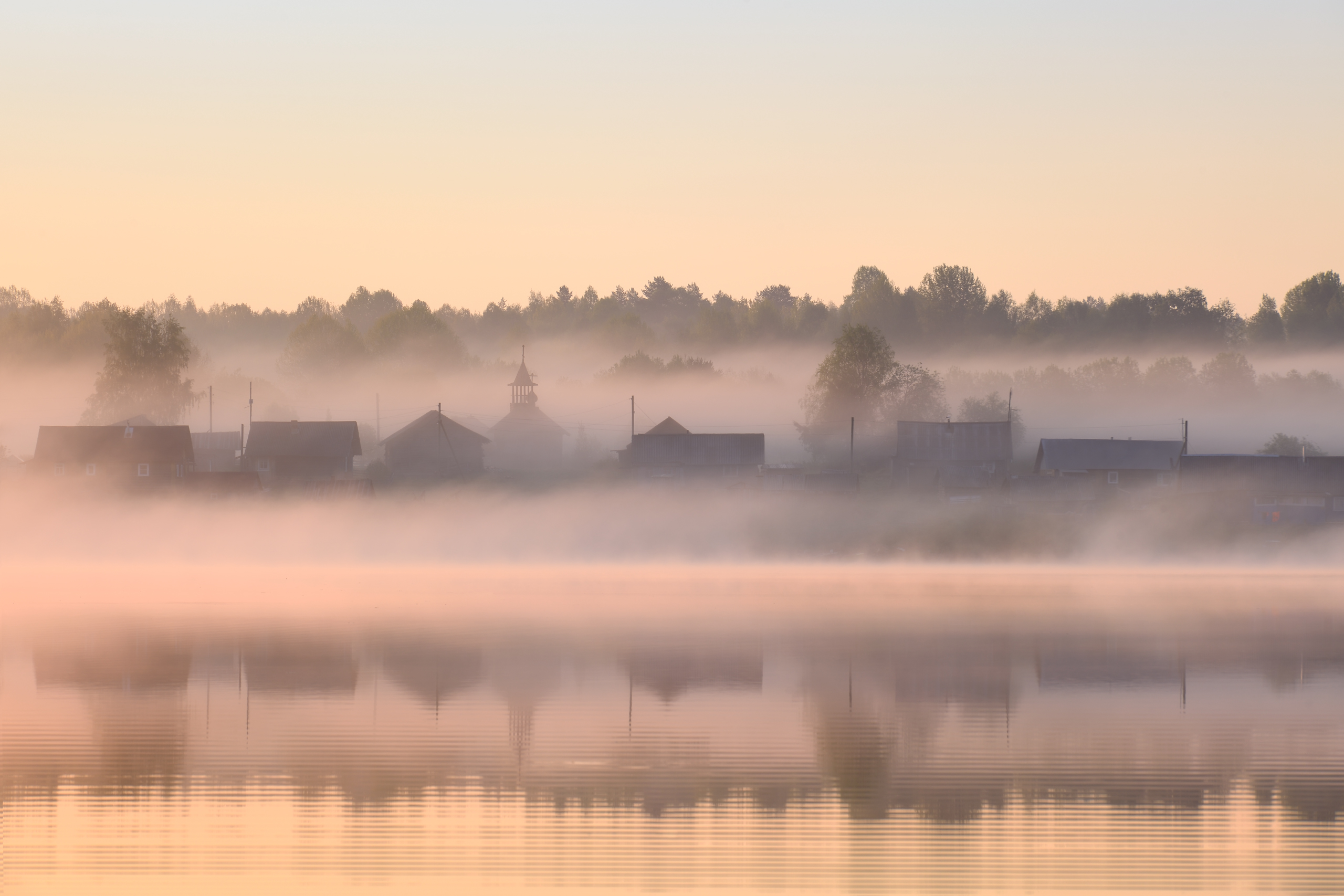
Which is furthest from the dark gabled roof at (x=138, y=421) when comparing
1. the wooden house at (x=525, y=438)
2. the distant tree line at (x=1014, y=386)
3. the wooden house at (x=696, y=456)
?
the distant tree line at (x=1014, y=386)

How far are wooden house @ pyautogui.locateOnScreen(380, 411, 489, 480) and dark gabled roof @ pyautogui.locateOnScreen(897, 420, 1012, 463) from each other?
96.5ft

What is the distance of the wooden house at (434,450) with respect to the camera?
336 feet

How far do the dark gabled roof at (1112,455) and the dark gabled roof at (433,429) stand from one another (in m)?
40.5

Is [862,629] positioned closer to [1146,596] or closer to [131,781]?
[1146,596]

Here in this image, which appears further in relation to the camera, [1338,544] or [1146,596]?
[1338,544]

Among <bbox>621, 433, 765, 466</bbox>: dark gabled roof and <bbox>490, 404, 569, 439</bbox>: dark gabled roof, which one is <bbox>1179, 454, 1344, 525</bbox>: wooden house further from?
<bbox>490, 404, 569, 439</bbox>: dark gabled roof

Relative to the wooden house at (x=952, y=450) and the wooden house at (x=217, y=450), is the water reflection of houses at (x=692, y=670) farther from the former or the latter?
the wooden house at (x=217, y=450)

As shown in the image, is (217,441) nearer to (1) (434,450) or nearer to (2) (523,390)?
(1) (434,450)

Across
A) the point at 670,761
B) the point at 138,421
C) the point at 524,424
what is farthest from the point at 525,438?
the point at 670,761

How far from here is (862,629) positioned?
4019 cm

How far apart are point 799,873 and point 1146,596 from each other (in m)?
38.4

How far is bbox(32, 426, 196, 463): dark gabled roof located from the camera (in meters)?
91.9

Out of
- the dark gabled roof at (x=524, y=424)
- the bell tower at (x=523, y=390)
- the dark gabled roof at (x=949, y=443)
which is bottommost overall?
the dark gabled roof at (x=949, y=443)

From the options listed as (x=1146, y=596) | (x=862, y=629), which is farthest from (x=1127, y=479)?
(x=862, y=629)
